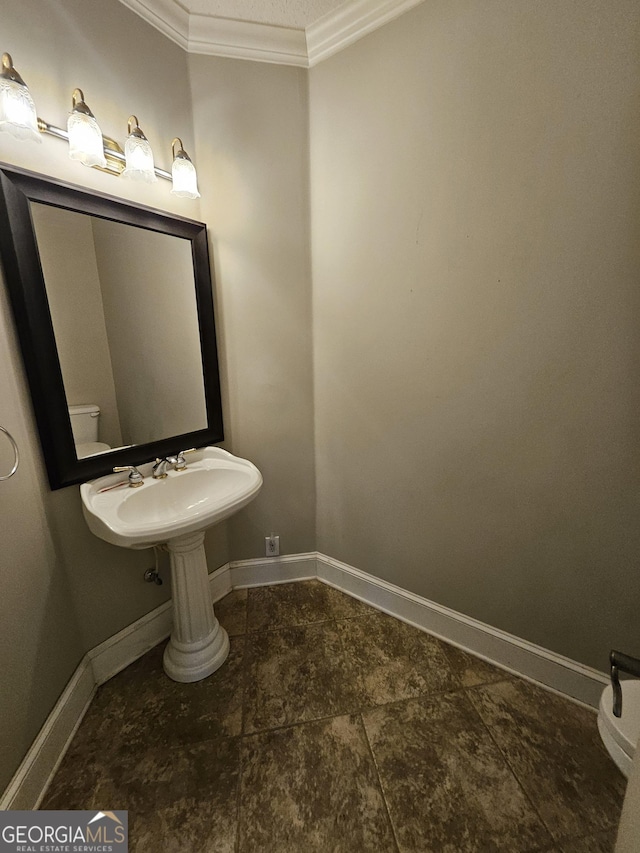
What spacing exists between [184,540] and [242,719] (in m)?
0.68

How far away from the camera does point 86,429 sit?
1.20m

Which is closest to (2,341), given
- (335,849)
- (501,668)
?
(335,849)

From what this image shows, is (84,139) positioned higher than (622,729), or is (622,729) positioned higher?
(84,139)

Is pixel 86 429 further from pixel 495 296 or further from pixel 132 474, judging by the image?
pixel 495 296

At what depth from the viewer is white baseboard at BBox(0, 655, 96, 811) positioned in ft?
3.03

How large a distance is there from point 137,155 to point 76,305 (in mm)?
547

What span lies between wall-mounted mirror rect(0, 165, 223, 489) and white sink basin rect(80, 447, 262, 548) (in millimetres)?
96

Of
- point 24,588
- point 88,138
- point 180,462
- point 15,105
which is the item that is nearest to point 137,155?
point 88,138

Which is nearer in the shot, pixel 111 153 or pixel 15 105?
pixel 15 105

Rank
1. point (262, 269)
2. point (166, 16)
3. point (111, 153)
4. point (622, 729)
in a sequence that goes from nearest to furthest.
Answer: point (622, 729), point (111, 153), point (166, 16), point (262, 269)

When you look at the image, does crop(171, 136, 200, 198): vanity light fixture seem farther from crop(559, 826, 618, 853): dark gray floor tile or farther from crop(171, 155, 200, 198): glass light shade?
crop(559, 826, 618, 853): dark gray floor tile

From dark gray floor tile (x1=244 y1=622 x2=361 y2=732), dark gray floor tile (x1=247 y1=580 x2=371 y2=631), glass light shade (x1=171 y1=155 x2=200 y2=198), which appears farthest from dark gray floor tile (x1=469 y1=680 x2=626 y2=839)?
glass light shade (x1=171 y1=155 x2=200 y2=198)

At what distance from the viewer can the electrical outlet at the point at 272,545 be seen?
183 cm

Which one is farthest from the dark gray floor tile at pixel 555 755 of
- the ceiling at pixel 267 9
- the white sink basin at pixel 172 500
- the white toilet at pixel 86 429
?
the ceiling at pixel 267 9
